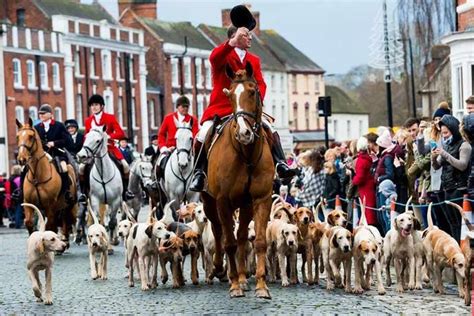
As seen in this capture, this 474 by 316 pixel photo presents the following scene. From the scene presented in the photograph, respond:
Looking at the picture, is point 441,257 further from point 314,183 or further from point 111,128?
point 111,128

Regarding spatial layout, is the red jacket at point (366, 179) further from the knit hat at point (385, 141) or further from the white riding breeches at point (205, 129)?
the white riding breeches at point (205, 129)

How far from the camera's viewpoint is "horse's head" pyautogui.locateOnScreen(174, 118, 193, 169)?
20.5 metres

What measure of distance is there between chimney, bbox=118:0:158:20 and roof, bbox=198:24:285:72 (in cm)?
561

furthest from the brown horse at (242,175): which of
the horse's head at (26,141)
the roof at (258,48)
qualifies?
the roof at (258,48)

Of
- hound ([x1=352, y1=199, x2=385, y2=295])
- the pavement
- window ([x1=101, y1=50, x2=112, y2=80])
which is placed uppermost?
window ([x1=101, y1=50, x2=112, y2=80])

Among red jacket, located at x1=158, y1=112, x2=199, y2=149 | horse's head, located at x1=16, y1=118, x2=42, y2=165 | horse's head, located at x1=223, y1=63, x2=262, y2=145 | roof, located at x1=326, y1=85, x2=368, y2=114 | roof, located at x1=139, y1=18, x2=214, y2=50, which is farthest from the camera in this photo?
roof, located at x1=326, y1=85, x2=368, y2=114

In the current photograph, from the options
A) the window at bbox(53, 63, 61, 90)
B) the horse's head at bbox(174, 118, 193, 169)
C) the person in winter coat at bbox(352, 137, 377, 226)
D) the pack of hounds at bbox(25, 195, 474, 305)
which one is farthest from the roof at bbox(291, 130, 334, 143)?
the pack of hounds at bbox(25, 195, 474, 305)

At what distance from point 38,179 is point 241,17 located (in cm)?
743

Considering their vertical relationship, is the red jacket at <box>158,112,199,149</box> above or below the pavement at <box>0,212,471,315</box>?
above

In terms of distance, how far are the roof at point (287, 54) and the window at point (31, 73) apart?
134ft

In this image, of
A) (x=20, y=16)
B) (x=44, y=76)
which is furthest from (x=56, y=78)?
(x=20, y=16)

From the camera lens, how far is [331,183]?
22.1m

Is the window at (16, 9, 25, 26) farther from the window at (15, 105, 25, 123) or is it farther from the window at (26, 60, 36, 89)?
the window at (15, 105, 25, 123)

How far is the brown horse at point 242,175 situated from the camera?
1367cm
